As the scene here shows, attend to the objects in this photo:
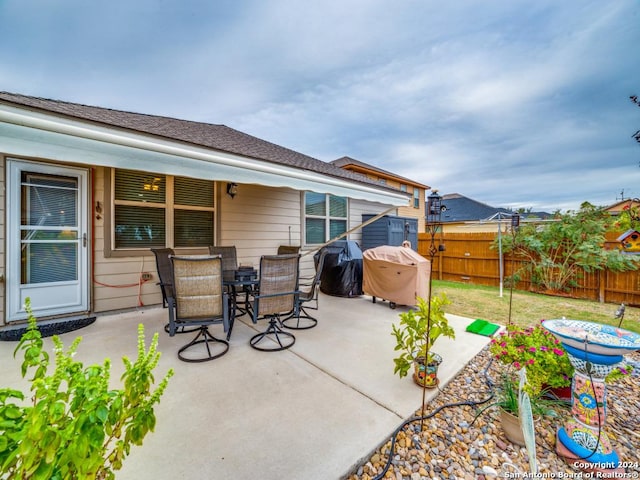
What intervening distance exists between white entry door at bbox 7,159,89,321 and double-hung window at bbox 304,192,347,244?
4662 millimetres

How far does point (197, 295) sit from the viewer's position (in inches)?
116

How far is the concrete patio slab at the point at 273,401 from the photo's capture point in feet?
5.54

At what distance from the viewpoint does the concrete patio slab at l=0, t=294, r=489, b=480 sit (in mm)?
1688

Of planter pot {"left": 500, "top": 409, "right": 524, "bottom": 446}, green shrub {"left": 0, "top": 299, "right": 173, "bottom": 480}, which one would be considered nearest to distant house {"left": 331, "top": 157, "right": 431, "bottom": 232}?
planter pot {"left": 500, "top": 409, "right": 524, "bottom": 446}

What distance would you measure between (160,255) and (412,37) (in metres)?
7.11

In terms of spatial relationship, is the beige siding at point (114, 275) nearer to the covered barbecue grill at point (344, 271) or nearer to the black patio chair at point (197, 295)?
the black patio chair at point (197, 295)

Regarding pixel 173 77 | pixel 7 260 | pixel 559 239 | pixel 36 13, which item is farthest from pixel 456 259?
pixel 36 13

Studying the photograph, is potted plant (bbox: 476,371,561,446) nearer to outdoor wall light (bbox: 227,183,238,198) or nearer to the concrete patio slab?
the concrete patio slab

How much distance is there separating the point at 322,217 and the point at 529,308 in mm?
5379

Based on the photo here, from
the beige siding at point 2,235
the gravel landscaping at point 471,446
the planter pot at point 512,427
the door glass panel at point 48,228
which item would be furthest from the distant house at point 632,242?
the beige siding at point 2,235

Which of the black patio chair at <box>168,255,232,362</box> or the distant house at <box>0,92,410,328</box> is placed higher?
the distant house at <box>0,92,410,328</box>

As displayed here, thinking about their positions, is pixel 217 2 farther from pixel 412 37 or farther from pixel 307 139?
pixel 307 139

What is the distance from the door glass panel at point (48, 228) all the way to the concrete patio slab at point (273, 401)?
1119mm

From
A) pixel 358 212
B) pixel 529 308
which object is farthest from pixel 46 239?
pixel 529 308
